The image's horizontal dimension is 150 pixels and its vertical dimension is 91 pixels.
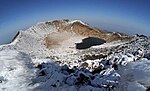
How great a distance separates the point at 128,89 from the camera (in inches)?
318

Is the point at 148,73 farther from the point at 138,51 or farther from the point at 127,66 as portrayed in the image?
the point at 138,51

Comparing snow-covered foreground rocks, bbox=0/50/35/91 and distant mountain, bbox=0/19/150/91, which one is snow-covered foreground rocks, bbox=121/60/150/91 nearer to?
distant mountain, bbox=0/19/150/91

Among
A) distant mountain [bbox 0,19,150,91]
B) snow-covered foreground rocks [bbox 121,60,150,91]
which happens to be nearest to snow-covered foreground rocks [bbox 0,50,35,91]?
distant mountain [bbox 0,19,150,91]

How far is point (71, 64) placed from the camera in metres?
11.9

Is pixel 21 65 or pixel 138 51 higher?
pixel 138 51

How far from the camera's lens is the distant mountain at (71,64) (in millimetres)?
9055

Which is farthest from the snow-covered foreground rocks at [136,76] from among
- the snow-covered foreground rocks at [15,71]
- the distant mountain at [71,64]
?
the snow-covered foreground rocks at [15,71]

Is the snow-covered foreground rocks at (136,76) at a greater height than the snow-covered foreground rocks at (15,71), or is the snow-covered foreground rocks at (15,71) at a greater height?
the snow-covered foreground rocks at (136,76)

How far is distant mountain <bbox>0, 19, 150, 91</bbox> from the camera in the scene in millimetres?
9055

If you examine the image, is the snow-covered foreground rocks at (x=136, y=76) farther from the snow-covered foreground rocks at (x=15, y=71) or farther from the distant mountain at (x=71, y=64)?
the snow-covered foreground rocks at (x=15, y=71)

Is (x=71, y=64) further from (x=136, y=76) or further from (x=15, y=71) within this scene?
(x=136, y=76)

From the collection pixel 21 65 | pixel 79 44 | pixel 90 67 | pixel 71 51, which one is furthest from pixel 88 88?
pixel 79 44

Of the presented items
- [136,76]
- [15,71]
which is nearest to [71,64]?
[15,71]

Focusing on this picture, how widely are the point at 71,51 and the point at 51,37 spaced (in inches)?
121
